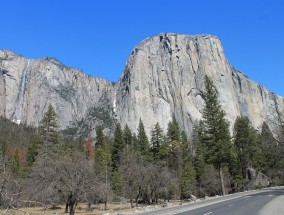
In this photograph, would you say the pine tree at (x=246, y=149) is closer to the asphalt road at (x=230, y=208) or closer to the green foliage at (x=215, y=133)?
the green foliage at (x=215, y=133)

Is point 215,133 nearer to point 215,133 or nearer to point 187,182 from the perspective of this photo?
point 215,133

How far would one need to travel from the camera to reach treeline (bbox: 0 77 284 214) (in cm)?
2892

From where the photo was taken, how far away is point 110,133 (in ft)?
612

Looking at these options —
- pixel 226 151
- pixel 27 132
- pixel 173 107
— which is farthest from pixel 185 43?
pixel 226 151

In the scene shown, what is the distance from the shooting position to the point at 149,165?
173 feet

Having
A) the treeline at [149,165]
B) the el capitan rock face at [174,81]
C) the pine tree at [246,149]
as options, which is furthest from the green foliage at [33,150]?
the el capitan rock face at [174,81]

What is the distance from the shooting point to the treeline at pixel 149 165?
94.9 ft

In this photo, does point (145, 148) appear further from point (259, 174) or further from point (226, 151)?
point (226, 151)

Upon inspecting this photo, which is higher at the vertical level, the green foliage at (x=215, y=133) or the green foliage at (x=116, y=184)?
the green foliage at (x=215, y=133)

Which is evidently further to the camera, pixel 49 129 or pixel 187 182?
pixel 49 129

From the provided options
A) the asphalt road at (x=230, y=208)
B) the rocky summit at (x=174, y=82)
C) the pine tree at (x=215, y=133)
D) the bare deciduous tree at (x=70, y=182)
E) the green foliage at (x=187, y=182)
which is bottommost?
the asphalt road at (x=230, y=208)

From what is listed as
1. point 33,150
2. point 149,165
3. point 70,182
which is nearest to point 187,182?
point 149,165

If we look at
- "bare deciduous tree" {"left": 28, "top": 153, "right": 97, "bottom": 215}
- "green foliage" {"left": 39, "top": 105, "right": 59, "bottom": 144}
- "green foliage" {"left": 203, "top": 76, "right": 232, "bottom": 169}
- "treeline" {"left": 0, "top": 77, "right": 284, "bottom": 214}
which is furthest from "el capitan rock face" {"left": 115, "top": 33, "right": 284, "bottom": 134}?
"bare deciduous tree" {"left": 28, "top": 153, "right": 97, "bottom": 215}

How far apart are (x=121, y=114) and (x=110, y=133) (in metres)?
15.5
